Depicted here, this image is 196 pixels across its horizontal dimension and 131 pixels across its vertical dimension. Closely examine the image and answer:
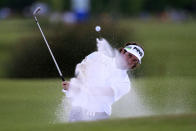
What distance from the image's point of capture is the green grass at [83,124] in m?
8.63

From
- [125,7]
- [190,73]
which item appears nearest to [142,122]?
[190,73]

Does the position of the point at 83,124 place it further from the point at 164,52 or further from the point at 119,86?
the point at 164,52

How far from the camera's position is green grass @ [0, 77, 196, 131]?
863cm

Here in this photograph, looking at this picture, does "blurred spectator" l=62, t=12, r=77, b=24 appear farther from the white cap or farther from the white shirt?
the white shirt

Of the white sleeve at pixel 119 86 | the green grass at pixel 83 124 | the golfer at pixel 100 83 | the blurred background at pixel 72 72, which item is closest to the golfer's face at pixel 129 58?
the golfer at pixel 100 83

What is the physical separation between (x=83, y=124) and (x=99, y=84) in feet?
4.56

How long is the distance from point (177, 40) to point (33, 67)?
11.9 metres

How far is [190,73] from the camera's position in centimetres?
1889

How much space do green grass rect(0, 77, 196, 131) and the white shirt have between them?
50cm

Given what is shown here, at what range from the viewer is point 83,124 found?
8633mm

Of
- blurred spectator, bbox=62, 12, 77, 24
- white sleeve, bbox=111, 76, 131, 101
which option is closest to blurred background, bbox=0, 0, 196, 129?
white sleeve, bbox=111, 76, 131, 101

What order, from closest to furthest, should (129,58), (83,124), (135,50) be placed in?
(83,124) < (129,58) < (135,50)

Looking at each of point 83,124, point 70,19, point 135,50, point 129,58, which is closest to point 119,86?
point 129,58

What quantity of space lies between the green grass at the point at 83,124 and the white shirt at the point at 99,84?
0.50 metres
